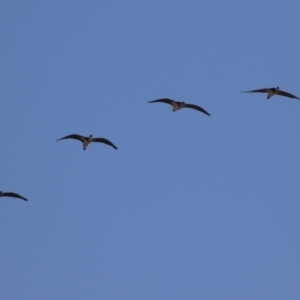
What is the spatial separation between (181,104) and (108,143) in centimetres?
606

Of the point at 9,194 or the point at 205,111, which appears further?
the point at 205,111

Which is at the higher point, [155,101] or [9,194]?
[155,101]

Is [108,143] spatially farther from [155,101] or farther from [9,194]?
[9,194]

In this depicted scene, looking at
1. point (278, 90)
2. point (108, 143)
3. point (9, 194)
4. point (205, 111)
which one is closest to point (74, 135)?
point (108, 143)

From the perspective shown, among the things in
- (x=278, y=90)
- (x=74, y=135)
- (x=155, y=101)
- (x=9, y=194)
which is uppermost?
(x=278, y=90)

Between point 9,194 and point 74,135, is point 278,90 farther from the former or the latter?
point 9,194

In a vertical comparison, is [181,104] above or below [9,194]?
above

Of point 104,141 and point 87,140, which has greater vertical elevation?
point 104,141

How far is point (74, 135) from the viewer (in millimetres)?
48969

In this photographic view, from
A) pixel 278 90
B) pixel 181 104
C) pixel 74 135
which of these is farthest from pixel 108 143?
pixel 278 90

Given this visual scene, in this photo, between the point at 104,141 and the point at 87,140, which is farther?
the point at 87,140

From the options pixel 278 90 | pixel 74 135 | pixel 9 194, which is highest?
pixel 278 90

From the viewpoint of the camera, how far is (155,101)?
4741cm

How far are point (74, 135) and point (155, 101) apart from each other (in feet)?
21.1
